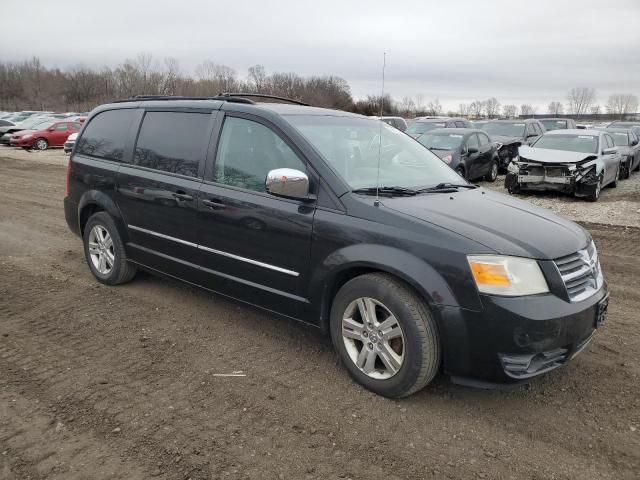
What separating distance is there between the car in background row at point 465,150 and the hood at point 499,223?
9.30 meters

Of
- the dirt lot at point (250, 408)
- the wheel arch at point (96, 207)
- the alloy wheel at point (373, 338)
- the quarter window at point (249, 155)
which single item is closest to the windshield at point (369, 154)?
the quarter window at point (249, 155)

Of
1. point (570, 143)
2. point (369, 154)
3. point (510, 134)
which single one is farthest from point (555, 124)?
point (369, 154)

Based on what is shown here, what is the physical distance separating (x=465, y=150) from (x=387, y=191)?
1046 cm

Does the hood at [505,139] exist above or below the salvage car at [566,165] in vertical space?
above

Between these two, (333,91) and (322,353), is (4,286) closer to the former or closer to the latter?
(322,353)

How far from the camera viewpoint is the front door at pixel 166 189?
Answer: 421 cm

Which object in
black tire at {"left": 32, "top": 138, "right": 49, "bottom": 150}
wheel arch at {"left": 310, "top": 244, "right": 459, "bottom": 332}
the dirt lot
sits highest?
black tire at {"left": 32, "top": 138, "right": 49, "bottom": 150}

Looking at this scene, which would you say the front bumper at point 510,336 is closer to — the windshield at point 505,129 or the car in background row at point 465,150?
the car in background row at point 465,150

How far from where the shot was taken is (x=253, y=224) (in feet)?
12.2

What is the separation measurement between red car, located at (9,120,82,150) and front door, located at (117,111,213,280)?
81.4 ft

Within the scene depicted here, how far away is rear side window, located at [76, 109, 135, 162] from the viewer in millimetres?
4988

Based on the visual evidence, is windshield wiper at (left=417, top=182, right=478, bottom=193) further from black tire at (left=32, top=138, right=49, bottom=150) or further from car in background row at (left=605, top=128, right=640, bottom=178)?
black tire at (left=32, top=138, right=49, bottom=150)

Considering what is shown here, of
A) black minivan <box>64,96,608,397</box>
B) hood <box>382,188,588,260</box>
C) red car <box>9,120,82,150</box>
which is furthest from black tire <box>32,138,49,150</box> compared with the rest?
hood <box>382,188,588,260</box>

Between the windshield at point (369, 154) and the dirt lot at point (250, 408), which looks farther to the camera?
the windshield at point (369, 154)
